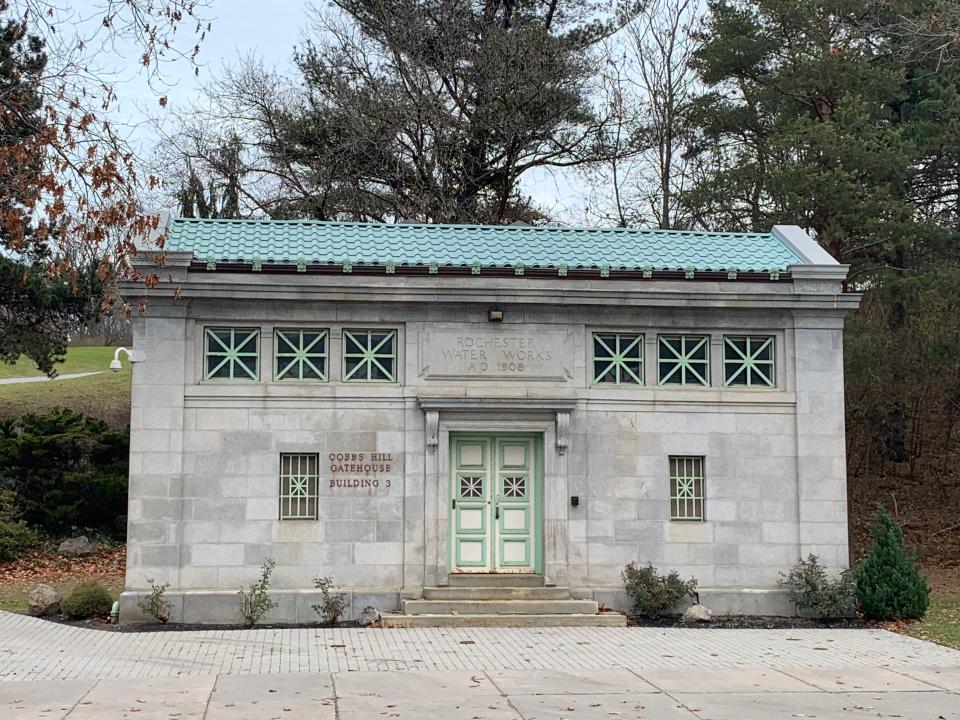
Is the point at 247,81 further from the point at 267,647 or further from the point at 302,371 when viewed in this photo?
the point at 267,647

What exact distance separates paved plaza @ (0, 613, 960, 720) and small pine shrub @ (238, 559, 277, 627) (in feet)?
1.81

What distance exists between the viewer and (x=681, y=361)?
16.3 metres

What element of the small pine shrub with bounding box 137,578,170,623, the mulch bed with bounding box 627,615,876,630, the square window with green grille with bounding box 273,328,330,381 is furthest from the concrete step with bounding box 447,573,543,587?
the small pine shrub with bounding box 137,578,170,623

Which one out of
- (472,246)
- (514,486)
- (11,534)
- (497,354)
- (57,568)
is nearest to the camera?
(497,354)

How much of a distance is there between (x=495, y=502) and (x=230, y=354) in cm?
425

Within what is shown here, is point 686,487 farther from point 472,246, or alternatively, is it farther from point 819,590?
point 472,246

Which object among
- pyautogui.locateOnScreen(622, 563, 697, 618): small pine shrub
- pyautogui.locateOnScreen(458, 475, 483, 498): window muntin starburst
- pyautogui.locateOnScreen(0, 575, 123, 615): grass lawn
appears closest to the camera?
pyautogui.locateOnScreen(622, 563, 697, 618): small pine shrub

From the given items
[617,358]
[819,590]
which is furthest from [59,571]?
[819,590]

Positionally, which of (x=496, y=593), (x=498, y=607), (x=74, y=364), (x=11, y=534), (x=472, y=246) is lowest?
(x=498, y=607)

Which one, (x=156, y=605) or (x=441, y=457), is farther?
(x=441, y=457)

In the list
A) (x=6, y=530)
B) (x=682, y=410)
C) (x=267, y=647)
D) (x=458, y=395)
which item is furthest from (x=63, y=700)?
(x=6, y=530)

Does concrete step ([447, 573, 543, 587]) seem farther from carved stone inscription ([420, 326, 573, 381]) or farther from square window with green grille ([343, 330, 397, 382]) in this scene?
square window with green grille ([343, 330, 397, 382])

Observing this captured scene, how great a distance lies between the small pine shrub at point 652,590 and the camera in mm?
15406

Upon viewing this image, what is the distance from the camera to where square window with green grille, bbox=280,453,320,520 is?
15.4 meters
